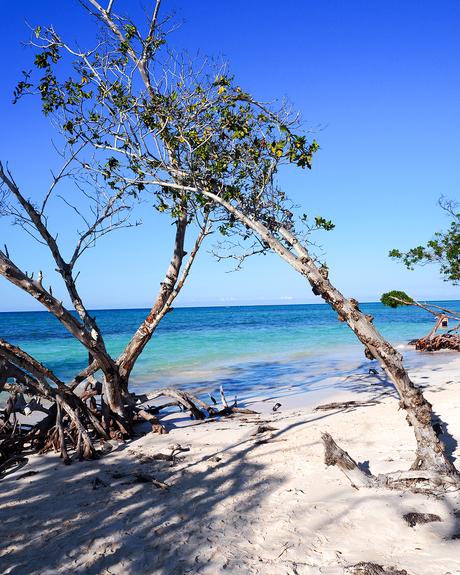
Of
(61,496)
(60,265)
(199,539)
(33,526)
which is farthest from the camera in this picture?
(60,265)

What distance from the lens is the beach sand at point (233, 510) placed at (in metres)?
3.71

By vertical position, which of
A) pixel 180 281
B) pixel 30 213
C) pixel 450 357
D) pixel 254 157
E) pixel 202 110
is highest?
pixel 202 110

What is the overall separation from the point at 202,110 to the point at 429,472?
5.69 meters

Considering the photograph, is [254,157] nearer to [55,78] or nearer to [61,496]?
[55,78]

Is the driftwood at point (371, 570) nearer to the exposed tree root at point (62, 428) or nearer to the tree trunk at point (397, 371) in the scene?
the tree trunk at point (397, 371)

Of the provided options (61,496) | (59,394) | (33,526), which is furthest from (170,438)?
(33,526)

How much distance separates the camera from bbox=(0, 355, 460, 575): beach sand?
12.2ft

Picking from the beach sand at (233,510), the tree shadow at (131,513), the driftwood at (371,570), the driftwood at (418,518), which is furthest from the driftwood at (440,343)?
the driftwood at (371,570)

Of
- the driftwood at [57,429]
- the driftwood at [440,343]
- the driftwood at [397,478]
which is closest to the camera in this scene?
the driftwood at [397,478]

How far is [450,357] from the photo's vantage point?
1791cm

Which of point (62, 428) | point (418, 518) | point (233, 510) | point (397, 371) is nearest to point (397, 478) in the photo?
point (418, 518)

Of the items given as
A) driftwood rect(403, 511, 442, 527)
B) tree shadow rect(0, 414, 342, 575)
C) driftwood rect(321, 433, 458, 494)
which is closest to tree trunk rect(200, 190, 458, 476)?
driftwood rect(321, 433, 458, 494)

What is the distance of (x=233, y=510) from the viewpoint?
15.4 ft

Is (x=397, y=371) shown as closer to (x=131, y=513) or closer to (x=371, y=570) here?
(x=371, y=570)
